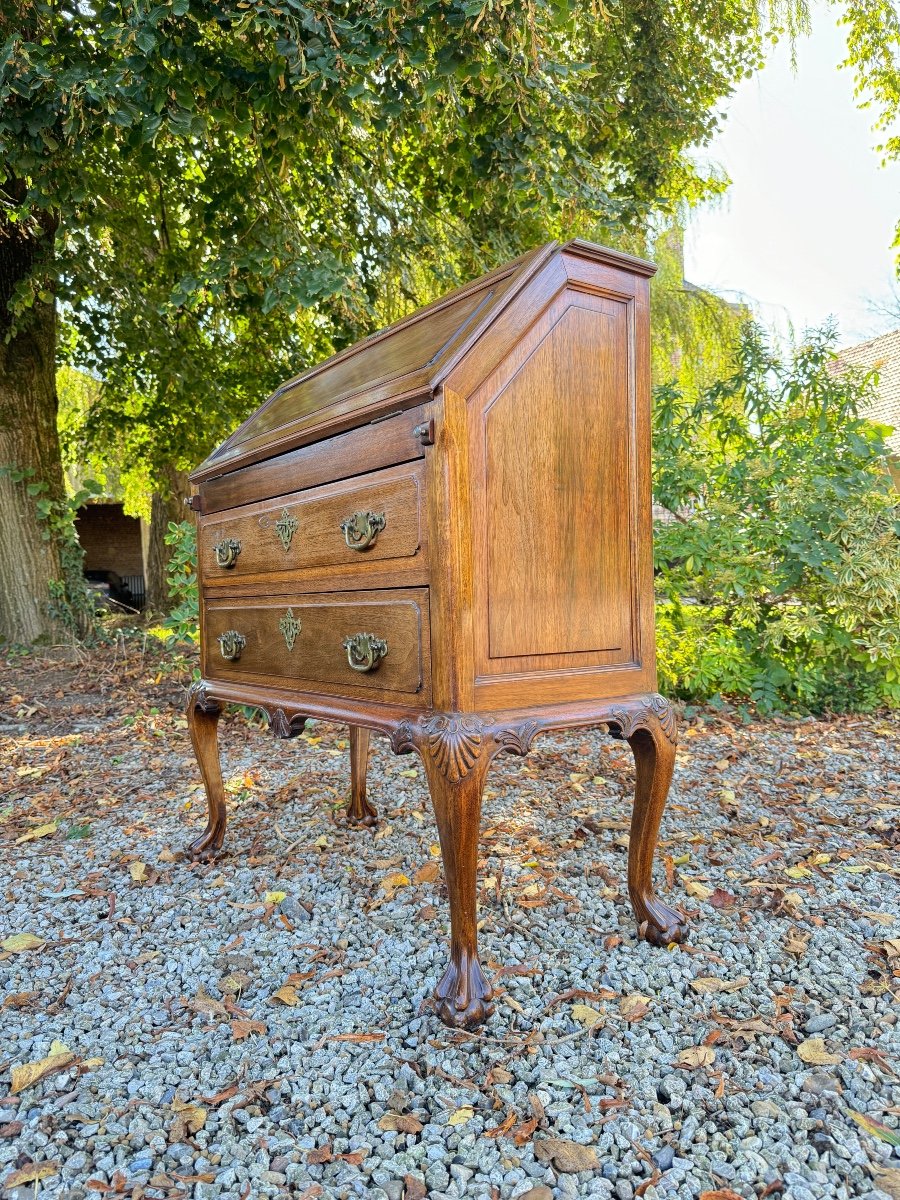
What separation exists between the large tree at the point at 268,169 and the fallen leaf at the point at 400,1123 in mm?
3724

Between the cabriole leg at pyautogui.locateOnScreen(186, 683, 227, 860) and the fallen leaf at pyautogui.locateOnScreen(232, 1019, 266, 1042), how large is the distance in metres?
1.13

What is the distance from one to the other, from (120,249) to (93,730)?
13.8ft

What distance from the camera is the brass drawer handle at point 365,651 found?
1.81m

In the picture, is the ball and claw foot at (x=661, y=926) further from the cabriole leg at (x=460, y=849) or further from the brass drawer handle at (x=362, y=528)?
the brass drawer handle at (x=362, y=528)

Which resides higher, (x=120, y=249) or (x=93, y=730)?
(x=120, y=249)

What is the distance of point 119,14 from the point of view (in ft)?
11.1

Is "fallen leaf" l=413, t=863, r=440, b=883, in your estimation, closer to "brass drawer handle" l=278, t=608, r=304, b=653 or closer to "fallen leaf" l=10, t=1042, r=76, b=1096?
"brass drawer handle" l=278, t=608, r=304, b=653

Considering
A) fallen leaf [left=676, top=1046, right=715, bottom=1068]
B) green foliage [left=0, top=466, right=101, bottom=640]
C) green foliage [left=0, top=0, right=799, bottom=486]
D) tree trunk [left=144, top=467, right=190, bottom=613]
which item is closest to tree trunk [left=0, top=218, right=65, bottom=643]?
green foliage [left=0, top=466, right=101, bottom=640]

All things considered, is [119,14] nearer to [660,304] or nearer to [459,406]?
[459,406]

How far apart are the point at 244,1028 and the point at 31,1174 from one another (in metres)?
0.50

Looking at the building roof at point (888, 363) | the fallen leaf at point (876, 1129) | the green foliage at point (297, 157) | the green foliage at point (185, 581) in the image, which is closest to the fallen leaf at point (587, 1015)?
the fallen leaf at point (876, 1129)

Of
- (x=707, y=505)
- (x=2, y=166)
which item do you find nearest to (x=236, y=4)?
(x=2, y=166)

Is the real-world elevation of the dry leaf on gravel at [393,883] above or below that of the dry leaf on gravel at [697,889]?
below

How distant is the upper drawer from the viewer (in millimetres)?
1724
